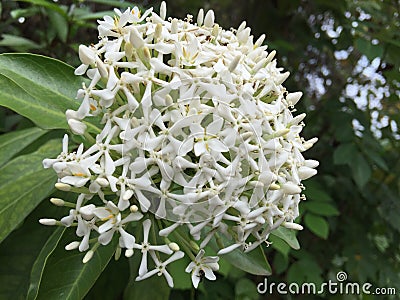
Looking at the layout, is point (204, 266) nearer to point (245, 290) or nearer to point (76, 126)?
point (76, 126)

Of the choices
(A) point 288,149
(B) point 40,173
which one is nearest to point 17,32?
(B) point 40,173

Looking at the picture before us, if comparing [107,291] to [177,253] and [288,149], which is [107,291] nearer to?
[177,253]

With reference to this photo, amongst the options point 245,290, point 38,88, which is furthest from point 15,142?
point 245,290

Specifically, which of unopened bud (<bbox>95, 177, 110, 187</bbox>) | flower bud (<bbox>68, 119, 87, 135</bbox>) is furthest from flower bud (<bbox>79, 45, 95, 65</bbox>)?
unopened bud (<bbox>95, 177, 110, 187</bbox>)

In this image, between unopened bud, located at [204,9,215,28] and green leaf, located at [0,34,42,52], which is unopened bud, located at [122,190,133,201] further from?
green leaf, located at [0,34,42,52]

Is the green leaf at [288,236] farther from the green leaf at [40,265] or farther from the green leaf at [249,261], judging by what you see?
the green leaf at [40,265]

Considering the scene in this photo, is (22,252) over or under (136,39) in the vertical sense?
under
